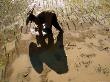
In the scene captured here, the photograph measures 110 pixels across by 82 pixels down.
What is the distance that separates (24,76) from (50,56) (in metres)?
1.04

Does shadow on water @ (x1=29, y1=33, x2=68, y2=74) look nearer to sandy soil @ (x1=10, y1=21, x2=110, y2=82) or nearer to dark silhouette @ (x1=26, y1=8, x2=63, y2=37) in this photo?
sandy soil @ (x1=10, y1=21, x2=110, y2=82)

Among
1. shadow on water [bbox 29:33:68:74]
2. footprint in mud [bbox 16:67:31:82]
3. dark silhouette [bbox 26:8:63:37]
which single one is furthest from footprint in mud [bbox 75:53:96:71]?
dark silhouette [bbox 26:8:63:37]

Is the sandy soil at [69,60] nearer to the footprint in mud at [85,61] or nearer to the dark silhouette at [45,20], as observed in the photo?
the footprint in mud at [85,61]

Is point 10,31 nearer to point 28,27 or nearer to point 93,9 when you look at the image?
point 28,27

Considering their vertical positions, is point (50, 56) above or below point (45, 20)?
below

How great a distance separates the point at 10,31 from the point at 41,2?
1974mm

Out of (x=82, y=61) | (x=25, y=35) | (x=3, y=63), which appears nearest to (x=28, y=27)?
(x=25, y=35)

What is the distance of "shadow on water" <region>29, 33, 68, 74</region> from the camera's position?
24.8ft

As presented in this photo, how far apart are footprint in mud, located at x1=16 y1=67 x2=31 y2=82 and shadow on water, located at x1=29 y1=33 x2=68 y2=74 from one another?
0.25m

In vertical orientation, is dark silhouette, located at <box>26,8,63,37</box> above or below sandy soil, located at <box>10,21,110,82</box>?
above

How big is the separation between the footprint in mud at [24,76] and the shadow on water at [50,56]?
0.82ft

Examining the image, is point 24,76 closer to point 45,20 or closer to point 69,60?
point 69,60

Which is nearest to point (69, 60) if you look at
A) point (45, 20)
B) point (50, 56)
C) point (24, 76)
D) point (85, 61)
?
point (85, 61)

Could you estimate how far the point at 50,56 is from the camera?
7.98 meters
